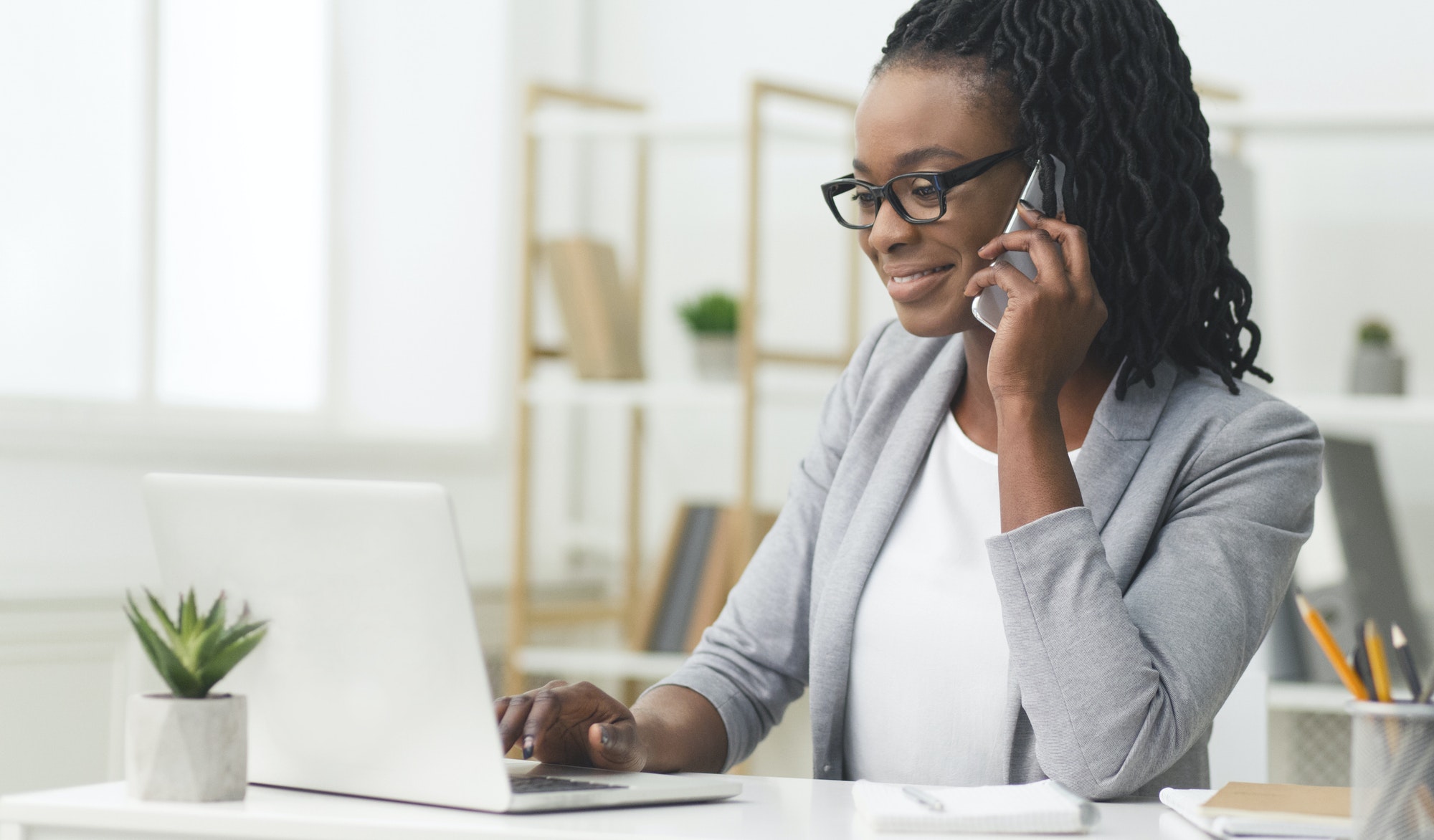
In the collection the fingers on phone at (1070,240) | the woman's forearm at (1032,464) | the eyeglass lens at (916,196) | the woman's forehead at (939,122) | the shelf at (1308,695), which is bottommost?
the shelf at (1308,695)

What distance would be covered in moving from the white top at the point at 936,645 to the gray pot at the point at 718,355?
157 centimetres

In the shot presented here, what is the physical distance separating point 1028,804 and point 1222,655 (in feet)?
0.97

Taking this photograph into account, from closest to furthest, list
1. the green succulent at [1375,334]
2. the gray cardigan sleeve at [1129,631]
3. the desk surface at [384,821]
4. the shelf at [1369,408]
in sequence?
the desk surface at [384,821]
the gray cardigan sleeve at [1129,631]
the shelf at [1369,408]
the green succulent at [1375,334]

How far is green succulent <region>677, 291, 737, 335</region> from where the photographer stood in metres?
3.03

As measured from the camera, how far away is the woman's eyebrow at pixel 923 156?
1344mm

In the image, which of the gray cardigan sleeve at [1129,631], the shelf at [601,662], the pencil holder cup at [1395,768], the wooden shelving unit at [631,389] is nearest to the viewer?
the pencil holder cup at [1395,768]

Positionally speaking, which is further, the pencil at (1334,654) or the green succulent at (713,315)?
the green succulent at (713,315)

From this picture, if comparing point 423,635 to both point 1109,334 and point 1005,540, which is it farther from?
point 1109,334

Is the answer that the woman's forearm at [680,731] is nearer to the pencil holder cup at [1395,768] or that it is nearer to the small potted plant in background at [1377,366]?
the pencil holder cup at [1395,768]

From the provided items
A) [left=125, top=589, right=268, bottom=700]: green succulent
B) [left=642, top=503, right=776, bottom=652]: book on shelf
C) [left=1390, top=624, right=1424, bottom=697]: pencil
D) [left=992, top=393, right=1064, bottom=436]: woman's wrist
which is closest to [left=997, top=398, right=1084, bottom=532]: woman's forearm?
[left=992, top=393, right=1064, bottom=436]: woman's wrist

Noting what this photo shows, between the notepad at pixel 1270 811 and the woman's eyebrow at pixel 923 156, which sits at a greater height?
the woman's eyebrow at pixel 923 156

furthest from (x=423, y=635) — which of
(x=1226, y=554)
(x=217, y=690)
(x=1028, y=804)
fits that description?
(x=1226, y=554)

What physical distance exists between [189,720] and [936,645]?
66 cm

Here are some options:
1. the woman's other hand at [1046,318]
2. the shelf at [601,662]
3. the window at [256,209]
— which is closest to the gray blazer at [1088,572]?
the woman's other hand at [1046,318]
